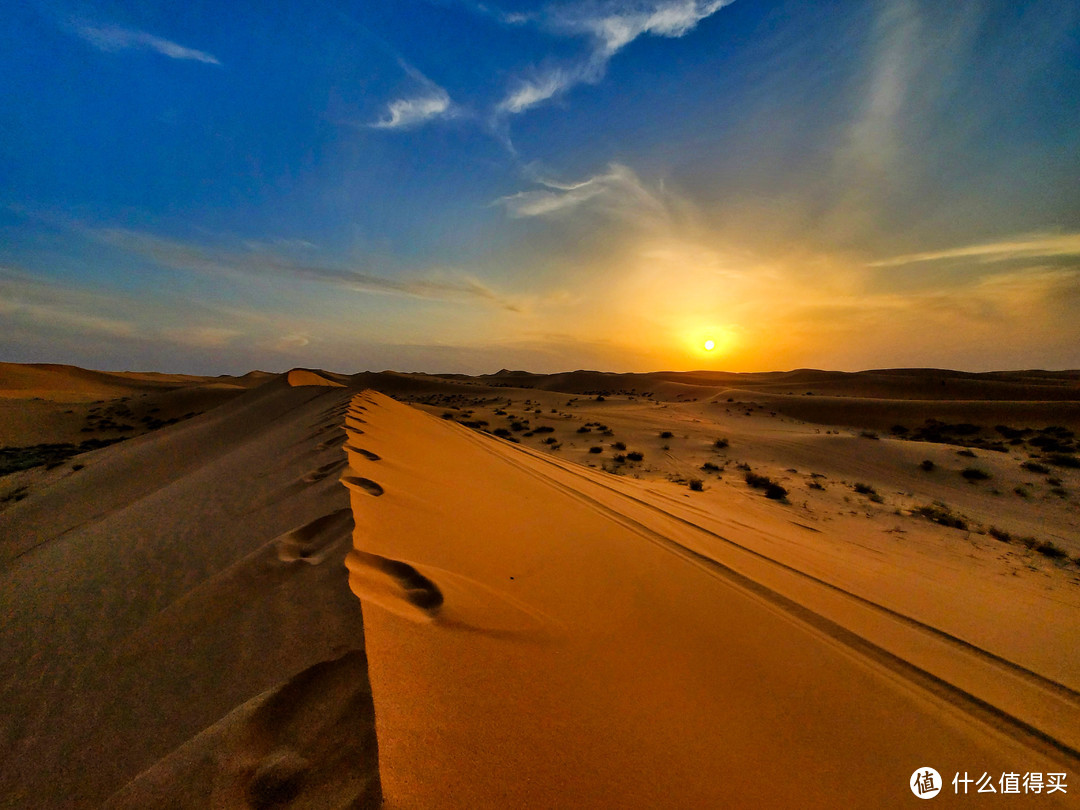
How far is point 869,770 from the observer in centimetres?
169

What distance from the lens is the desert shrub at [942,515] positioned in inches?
276

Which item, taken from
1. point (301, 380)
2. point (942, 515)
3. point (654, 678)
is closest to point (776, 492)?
point (942, 515)

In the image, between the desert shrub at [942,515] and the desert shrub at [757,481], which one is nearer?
the desert shrub at [942,515]

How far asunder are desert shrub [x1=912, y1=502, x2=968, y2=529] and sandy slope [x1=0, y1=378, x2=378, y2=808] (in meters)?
9.07

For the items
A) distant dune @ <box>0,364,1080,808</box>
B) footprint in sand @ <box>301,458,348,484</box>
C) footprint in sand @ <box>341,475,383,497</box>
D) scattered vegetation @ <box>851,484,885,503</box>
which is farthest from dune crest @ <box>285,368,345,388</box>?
scattered vegetation @ <box>851,484,885,503</box>

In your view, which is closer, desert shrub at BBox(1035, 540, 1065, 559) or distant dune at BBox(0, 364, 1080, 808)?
distant dune at BBox(0, 364, 1080, 808)

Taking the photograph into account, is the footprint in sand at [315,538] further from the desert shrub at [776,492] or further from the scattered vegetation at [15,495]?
the scattered vegetation at [15,495]

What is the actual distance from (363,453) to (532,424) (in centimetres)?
1375

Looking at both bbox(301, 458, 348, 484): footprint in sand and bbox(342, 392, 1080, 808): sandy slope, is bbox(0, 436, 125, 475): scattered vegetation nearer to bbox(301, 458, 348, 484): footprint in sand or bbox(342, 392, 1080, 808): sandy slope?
bbox(301, 458, 348, 484): footprint in sand

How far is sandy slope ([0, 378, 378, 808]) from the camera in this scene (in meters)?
1.24

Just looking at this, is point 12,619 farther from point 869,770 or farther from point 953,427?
point 953,427

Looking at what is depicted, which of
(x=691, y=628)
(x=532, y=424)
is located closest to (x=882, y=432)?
(x=532, y=424)

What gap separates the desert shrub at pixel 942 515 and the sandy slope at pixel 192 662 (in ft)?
29.8

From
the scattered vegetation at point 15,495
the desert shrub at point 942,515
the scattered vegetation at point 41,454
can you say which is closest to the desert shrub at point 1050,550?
the desert shrub at point 942,515
